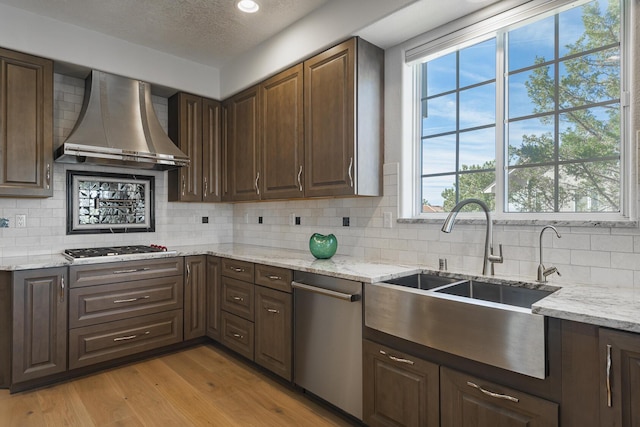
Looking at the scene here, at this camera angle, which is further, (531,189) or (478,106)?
(478,106)

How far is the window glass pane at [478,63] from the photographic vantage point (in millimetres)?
2324

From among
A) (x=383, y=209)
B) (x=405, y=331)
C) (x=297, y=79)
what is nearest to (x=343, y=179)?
(x=383, y=209)

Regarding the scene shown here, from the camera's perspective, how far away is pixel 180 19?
2.93 m

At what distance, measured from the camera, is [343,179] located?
262cm

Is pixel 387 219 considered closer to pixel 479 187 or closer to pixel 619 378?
pixel 479 187

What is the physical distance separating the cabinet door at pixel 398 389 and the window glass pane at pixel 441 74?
5.89 ft

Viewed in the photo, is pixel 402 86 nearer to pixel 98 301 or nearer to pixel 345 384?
pixel 345 384

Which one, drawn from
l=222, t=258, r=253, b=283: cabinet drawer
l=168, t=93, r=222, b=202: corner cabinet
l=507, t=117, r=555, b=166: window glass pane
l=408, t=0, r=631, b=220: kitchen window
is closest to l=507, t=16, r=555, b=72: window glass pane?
l=408, t=0, r=631, b=220: kitchen window

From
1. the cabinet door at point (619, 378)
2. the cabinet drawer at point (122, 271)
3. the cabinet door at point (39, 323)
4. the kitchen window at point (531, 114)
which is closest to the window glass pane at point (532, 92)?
the kitchen window at point (531, 114)

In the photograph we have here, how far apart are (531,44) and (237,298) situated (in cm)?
271

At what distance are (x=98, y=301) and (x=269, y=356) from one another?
4.64 ft

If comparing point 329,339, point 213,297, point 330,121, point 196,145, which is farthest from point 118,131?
point 329,339

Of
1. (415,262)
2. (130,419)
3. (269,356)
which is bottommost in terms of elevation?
(130,419)

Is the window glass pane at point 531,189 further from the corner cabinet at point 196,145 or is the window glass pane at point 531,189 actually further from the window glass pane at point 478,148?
the corner cabinet at point 196,145
